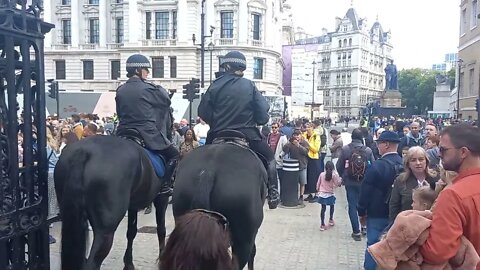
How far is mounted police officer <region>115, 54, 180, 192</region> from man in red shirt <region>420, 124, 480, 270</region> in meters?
3.69

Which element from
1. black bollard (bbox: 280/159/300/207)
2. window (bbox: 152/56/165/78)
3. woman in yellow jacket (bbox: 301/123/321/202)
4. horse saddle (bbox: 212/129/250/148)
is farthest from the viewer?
window (bbox: 152/56/165/78)

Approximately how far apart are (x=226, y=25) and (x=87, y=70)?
18.4 metres

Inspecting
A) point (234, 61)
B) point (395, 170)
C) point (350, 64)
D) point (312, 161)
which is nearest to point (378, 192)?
point (395, 170)

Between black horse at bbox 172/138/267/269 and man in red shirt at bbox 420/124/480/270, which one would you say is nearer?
man in red shirt at bbox 420/124/480/270

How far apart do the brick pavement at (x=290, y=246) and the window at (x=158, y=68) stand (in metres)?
43.6

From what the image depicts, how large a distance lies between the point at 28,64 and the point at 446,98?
6975 cm

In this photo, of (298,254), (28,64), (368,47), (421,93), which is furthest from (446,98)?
(28,64)

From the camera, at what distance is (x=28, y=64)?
3709 mm

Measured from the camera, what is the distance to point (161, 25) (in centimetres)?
5184

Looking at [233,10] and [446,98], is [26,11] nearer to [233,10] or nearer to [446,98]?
[233,10]

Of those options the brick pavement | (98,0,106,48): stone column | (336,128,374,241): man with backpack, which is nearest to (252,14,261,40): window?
(98,0,106,48): stone column

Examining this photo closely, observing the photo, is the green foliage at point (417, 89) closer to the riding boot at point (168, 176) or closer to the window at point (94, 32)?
the window at point (94, 32)

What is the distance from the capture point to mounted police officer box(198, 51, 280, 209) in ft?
17.2

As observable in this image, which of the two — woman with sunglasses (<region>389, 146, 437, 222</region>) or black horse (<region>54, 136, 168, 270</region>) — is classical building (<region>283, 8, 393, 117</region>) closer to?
woman with sunglasses (<region>389, 146, 437, 222</region>)
